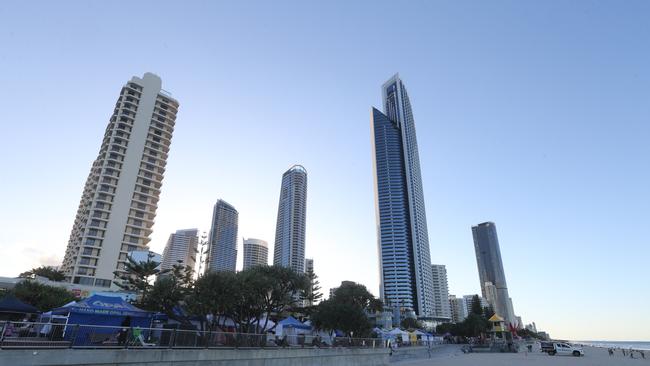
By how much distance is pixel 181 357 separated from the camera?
16062 mm

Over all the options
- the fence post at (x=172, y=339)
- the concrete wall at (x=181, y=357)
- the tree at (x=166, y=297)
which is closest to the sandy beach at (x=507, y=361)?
the concrete wall at (x=181, y=357)

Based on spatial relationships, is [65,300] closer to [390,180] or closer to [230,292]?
[230,292]

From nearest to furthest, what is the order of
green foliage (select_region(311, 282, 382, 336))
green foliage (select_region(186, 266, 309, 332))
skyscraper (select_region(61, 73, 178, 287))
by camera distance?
green foliage (select_region(186, 266, 309, 332)) < green foliage (select_region(311, 282, 382, 336)) < skyscraper (select_region(61, 73, 178, 287))

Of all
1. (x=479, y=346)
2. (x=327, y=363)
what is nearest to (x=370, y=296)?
(x=479, y=346)

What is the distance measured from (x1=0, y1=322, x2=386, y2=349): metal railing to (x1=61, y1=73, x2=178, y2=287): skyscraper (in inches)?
2717

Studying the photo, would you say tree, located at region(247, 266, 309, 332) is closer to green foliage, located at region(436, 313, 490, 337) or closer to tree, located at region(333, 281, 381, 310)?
tree, located at region(333, 281, 381, 310)

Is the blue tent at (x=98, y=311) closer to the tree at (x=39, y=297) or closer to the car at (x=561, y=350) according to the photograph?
the tree at (x=39, y=297)

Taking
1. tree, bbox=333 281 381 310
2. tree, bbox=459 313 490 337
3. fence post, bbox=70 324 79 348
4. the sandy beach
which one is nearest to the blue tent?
fence post, bbox=70 324 79 348

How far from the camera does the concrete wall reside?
12.1 metres

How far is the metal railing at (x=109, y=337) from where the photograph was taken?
43.2 feet

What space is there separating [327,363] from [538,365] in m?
21.9

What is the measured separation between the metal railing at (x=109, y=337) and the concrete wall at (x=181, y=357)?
429mm

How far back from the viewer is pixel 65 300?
4338 cm

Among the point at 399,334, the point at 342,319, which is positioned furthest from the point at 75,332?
the point at 399,334
